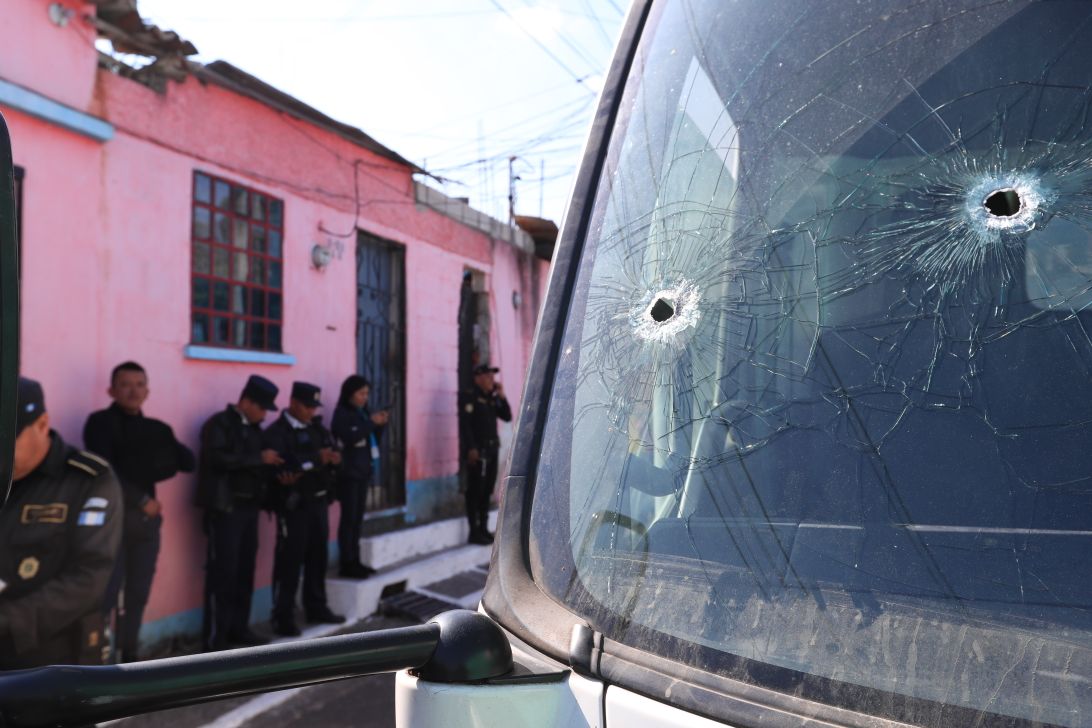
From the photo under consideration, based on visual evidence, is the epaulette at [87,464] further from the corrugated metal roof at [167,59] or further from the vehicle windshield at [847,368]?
the corrugated metal roof at [167,59]

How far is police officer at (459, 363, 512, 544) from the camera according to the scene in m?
9.20

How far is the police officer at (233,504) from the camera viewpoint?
575 centimetres

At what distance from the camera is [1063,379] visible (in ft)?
3.08

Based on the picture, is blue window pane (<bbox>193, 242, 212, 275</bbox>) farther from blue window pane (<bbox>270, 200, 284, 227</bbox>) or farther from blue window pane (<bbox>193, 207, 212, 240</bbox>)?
blue window pane (<bbox>270, 200, 284, 227</bbox>)

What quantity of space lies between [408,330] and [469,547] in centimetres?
220

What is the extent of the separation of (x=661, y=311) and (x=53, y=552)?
259 cm

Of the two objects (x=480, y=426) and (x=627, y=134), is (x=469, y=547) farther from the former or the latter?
(x=627, y=134)

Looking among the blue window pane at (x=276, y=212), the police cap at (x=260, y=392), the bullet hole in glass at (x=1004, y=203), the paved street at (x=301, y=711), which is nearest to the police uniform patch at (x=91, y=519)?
the paved street at (x=301, y=711)

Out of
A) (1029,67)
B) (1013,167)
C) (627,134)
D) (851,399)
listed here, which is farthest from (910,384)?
(627,134)

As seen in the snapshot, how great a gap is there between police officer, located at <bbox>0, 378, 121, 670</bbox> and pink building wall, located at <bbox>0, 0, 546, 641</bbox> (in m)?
2.23

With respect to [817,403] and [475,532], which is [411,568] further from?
[817,403]

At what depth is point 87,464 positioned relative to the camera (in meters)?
3.11

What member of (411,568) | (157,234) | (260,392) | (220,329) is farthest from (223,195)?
(411,568)

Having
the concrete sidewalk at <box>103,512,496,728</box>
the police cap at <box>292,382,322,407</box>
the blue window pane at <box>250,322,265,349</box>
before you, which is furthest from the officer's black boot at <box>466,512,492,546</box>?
the blue window pane at <box>250,322,265,349</box>
